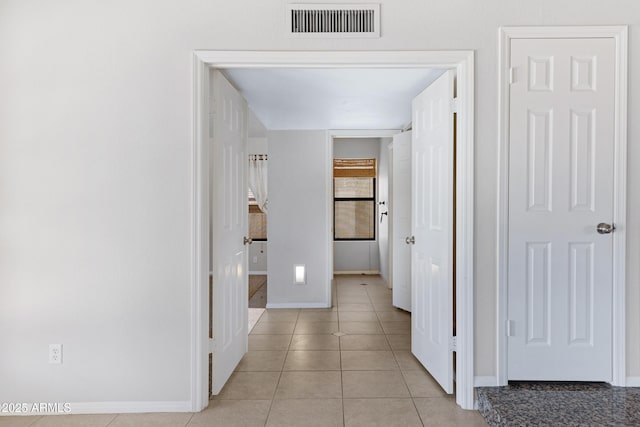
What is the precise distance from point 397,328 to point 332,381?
1426 millimetres

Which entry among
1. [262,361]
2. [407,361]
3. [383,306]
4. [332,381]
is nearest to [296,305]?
[383,306]

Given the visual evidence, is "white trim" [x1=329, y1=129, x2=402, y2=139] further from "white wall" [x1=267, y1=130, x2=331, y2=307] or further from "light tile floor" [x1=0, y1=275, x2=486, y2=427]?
"light tile floor" [x1=0, y1=275, x2=486, y2=427]

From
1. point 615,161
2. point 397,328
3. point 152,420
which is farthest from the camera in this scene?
point 397,328

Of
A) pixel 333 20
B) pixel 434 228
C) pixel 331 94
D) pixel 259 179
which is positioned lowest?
pixel 434 228

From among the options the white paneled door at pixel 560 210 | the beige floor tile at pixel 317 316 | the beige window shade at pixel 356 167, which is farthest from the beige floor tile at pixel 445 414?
the beige window shade at pixel 356 167

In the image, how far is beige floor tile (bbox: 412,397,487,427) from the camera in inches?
87.0

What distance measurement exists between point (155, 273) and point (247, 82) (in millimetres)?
1645

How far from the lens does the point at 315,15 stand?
7.82 ft

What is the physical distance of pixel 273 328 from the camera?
4.10 meters

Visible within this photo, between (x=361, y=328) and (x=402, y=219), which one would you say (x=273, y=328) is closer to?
(x=361, y=328)

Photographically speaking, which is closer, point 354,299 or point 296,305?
point 296,305

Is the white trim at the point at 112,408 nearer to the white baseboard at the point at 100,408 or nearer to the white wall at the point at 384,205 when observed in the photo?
the white baseboard at the point at 100,408

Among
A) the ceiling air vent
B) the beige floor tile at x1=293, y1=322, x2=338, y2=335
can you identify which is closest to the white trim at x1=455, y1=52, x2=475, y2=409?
the ceiling air vent

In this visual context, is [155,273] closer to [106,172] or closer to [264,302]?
[106,172]
